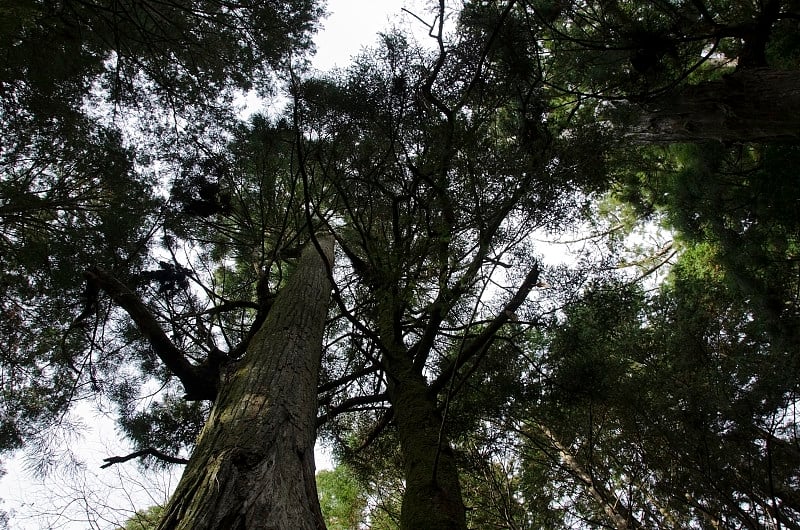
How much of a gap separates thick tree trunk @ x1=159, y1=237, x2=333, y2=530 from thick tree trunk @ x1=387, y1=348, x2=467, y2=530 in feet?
2.30

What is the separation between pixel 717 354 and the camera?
610cm

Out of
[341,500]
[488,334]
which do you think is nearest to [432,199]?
[488,334]

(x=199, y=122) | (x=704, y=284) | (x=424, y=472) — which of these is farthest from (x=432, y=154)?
(x=704, y=284)

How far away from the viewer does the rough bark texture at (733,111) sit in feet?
13.8

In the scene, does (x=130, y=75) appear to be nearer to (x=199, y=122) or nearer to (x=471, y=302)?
(x=199, y=122)

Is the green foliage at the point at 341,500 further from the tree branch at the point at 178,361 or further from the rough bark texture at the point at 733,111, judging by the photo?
the rough bark texture at the point at 733,111

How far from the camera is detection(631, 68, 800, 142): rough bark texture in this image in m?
4.20

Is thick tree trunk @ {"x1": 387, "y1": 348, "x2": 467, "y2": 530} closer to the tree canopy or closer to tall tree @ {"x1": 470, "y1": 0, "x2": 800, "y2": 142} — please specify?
the tree canopy

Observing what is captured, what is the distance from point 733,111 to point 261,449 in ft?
17.8

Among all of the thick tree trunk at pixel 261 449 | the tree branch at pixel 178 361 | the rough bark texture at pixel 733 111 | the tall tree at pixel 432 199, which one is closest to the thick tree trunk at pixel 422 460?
the tall tree at pixel 432 199

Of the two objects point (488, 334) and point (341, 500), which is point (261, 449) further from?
point (341, 500)

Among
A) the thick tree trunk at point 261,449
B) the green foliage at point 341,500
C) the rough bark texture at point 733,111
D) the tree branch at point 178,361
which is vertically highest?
the rough bark texture at point 733,111

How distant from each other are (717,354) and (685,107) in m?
3.51

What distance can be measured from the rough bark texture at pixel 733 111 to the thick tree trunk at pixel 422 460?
13.7 feet
